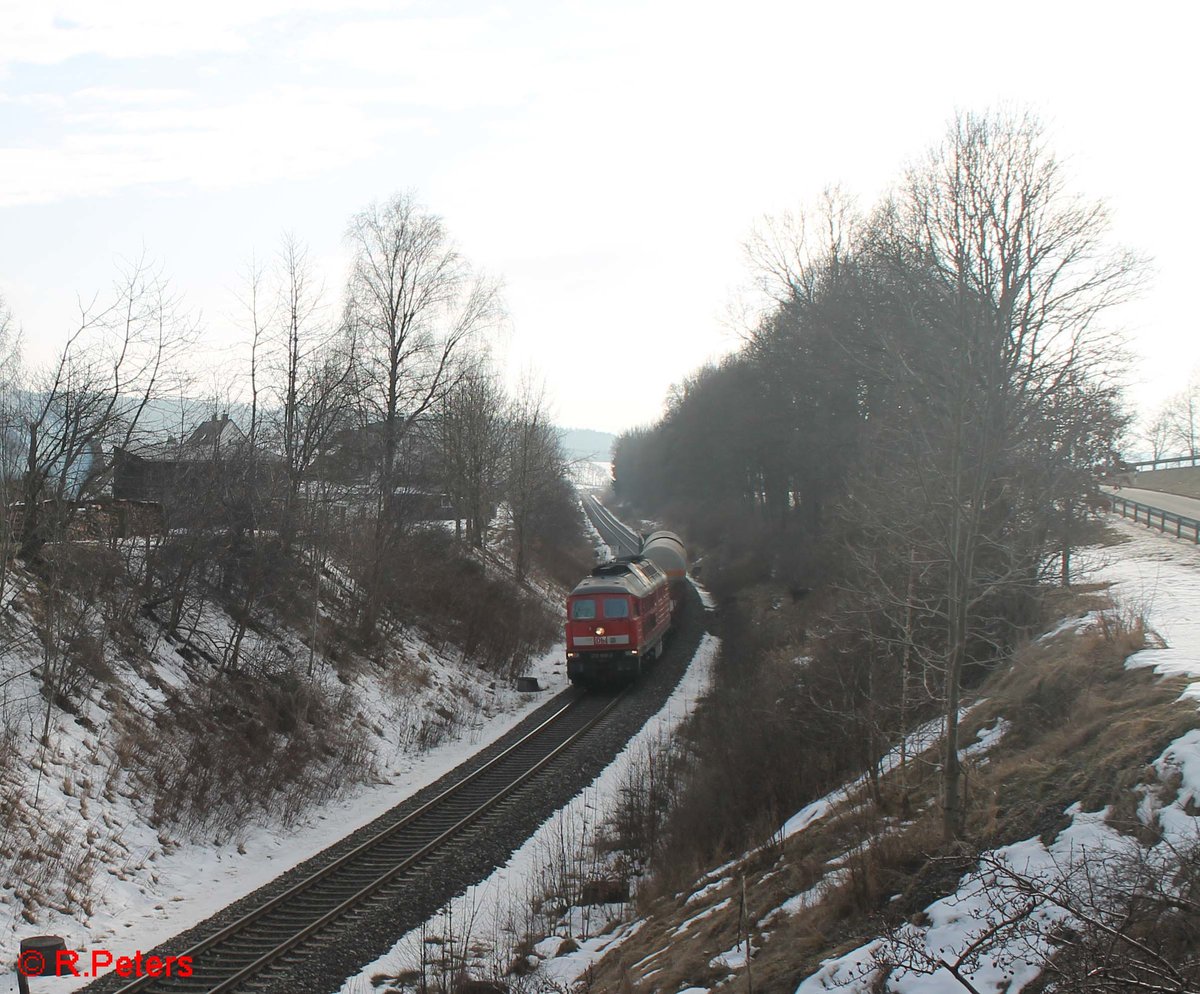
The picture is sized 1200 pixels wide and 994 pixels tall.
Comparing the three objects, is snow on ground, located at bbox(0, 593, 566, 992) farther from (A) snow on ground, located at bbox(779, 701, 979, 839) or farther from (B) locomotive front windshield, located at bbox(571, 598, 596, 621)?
(B) locomotive front windshield, located at bbox(571, 598, 596, 621)

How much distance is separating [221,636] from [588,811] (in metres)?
8.15

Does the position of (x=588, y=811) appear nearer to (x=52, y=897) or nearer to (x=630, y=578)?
(x=52, y=897)

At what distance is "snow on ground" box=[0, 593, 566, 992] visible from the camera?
9.32 metres

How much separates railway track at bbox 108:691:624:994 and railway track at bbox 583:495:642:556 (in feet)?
94.4

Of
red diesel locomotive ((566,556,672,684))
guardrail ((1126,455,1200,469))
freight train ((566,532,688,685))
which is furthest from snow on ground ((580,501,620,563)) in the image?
guardrail ((1126,455,1200,469))

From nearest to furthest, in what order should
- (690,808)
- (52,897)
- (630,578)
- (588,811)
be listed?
(52,897)
(690,808)
(588,811)
(630,578)

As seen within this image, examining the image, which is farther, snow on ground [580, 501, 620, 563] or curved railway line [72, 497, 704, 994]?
snow on ground [580, 501, 620, 563]

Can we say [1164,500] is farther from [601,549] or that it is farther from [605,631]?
[601,549]

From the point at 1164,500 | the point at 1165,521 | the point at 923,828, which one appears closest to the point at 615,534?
the point at 1164,500

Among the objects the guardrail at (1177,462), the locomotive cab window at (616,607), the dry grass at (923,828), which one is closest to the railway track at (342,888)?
the dry grass at (923,828)

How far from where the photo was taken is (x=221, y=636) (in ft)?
58.2

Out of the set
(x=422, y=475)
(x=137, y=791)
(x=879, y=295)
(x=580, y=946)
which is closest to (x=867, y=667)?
(x=580, y=946)

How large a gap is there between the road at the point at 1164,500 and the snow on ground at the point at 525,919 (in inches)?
912

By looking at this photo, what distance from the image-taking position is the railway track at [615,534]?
61141mm
